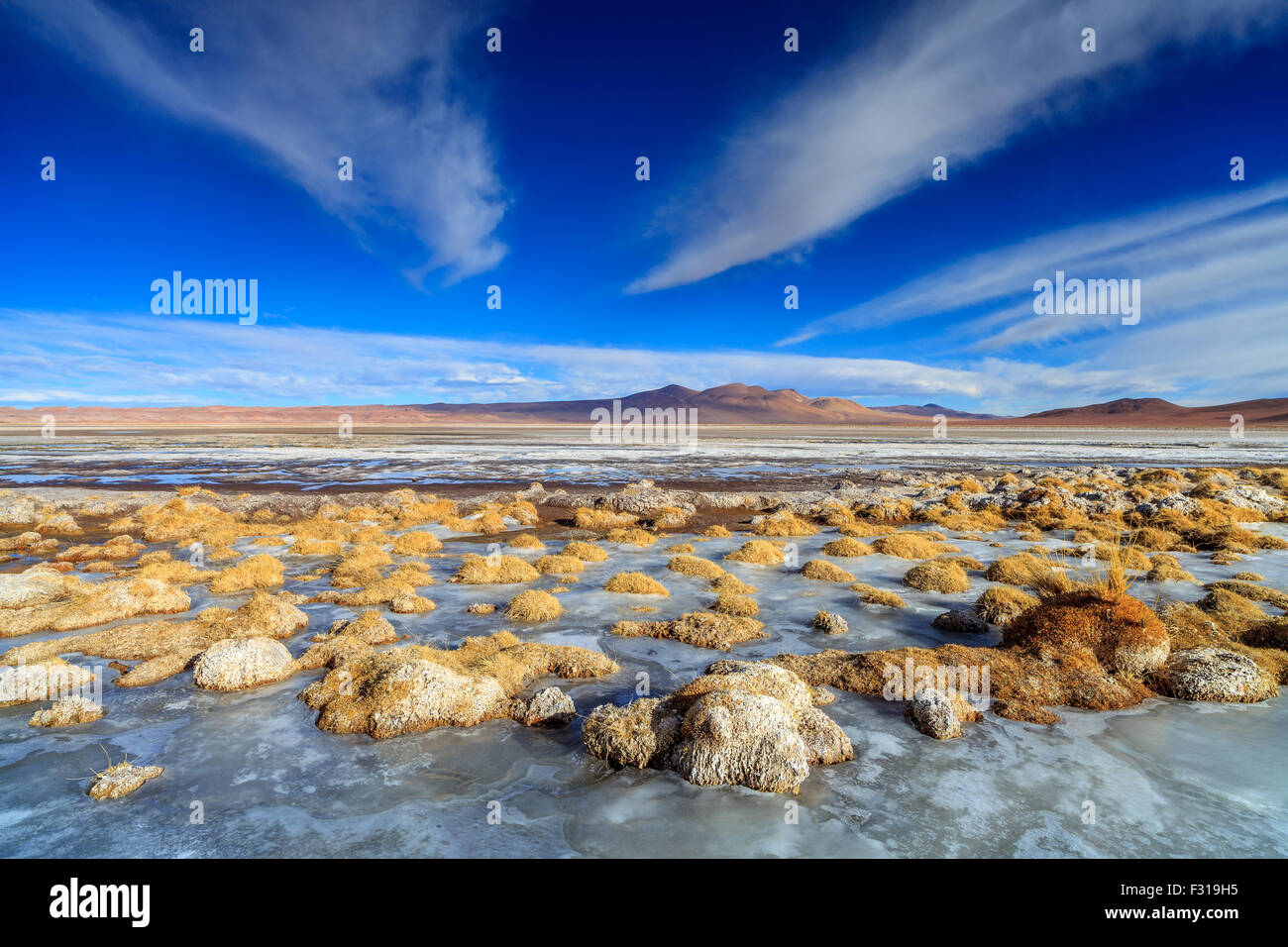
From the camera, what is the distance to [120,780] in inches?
215

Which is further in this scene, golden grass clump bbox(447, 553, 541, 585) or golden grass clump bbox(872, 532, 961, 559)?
golden grass clump bbox(872, 532, 961, 559)

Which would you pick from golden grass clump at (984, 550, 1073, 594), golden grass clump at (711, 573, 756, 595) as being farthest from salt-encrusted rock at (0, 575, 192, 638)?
golden grass clump at (984, 550, 1073, 594)

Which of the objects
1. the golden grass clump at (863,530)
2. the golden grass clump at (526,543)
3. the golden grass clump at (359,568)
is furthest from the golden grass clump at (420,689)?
the golden grass clump at (863,530)

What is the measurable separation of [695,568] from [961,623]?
564 cm

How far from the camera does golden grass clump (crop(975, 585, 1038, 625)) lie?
10.1m

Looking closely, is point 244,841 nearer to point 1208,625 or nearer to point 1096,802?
point 1096,802

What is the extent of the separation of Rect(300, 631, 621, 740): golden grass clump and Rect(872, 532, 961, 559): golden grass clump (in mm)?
10107

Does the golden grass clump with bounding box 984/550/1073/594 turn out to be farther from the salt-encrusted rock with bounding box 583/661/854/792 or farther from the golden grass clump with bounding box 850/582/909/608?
the salt-encrusted rock with bounding box 583/661/854/792

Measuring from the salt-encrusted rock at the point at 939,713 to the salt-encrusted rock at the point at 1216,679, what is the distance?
108 inches

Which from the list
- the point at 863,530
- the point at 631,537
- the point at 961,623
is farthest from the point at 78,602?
the point at 863,530

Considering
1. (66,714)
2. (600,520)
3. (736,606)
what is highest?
(600,520)

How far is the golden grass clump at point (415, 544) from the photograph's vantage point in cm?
1590

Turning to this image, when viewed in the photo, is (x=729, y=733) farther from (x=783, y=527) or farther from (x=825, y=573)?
(x=783, y=527)
